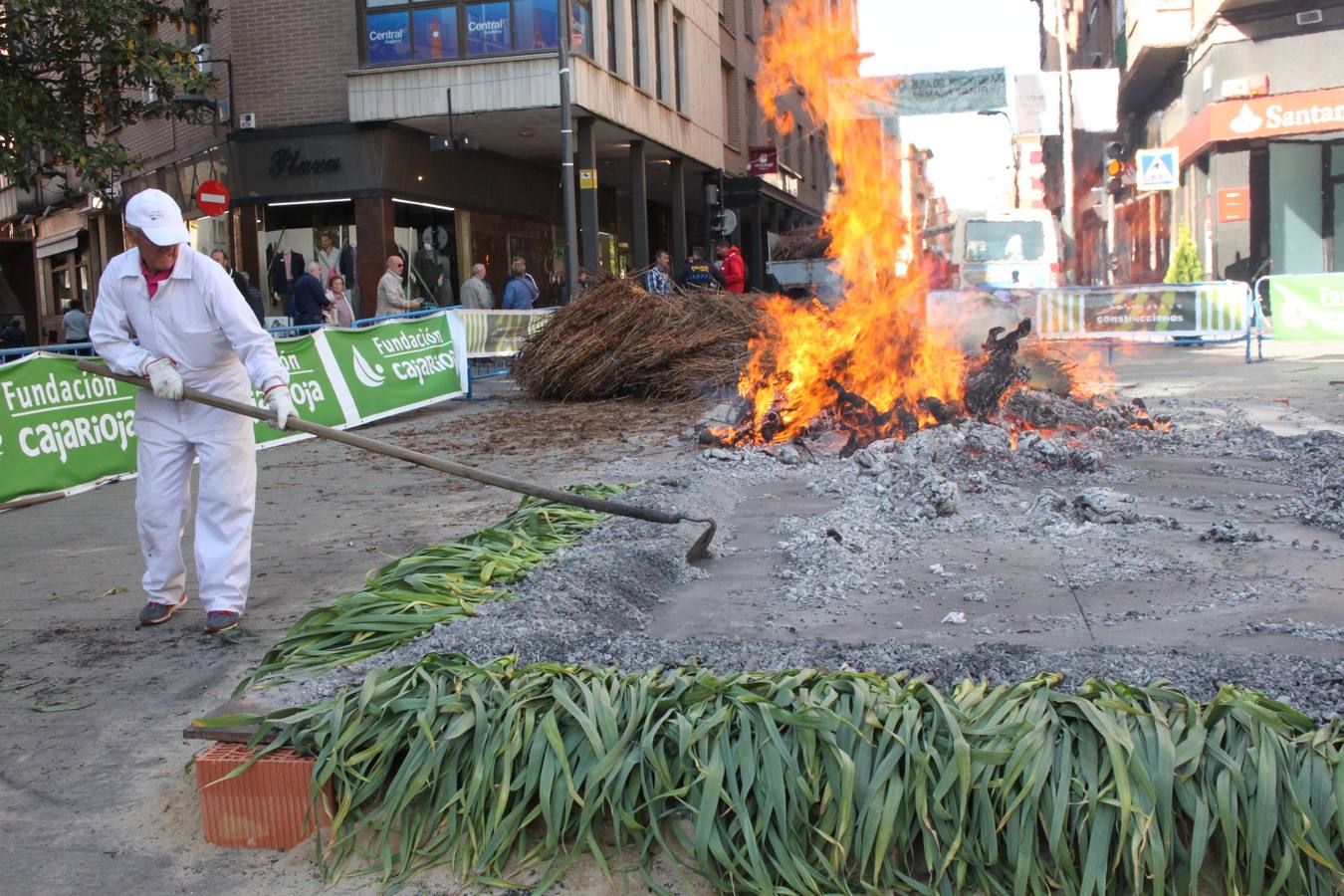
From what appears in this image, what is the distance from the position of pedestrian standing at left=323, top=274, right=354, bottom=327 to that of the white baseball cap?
38.7ft

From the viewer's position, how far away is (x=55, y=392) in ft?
30.0

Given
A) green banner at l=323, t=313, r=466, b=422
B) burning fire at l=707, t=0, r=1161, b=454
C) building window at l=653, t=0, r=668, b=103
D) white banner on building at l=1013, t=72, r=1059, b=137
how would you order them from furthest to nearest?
1. building window at l=653, t=0, r=668, b=103
2. white banner on building at l=1013, t=72, r=1059, b=137
3. green banner at l=323, t=313, r=466, b=422
4. burning fire at l=707, t=0, r=1161, b=454

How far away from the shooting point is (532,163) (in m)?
26.5

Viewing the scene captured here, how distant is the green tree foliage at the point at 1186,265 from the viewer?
950 inches

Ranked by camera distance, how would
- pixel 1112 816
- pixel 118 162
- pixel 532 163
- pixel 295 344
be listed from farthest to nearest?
pixel 532 163 → pixel 118 162 → pixel 295 344 → pixel 1112 816

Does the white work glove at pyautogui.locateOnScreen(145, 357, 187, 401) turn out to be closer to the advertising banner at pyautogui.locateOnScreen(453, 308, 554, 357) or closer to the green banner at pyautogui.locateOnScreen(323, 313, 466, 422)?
the green banner at pyautogui.locateOnScreen(323, 313, 466, 422)

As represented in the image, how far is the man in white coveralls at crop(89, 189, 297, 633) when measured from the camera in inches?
196

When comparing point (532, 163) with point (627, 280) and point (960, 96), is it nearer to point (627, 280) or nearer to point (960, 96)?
point (960, 96)

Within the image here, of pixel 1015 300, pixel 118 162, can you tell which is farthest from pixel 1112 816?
pixel 1015 300

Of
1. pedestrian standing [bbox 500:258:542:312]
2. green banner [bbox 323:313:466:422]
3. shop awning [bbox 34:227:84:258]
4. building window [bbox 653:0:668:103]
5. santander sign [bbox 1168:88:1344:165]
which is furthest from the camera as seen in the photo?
shop awning [bbox 34:227:84:258]

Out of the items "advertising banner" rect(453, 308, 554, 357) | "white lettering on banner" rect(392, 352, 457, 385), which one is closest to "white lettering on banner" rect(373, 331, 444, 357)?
"white lettering on banner" rect(392, 352, 457, 385)

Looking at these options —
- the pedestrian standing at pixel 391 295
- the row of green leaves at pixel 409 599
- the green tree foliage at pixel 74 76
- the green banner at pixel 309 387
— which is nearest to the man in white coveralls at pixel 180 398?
the row of green leaves at pixel 409 599

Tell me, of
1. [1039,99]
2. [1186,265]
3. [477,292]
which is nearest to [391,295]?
[477,292]

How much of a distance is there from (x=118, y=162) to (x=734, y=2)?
25433 millimetres
